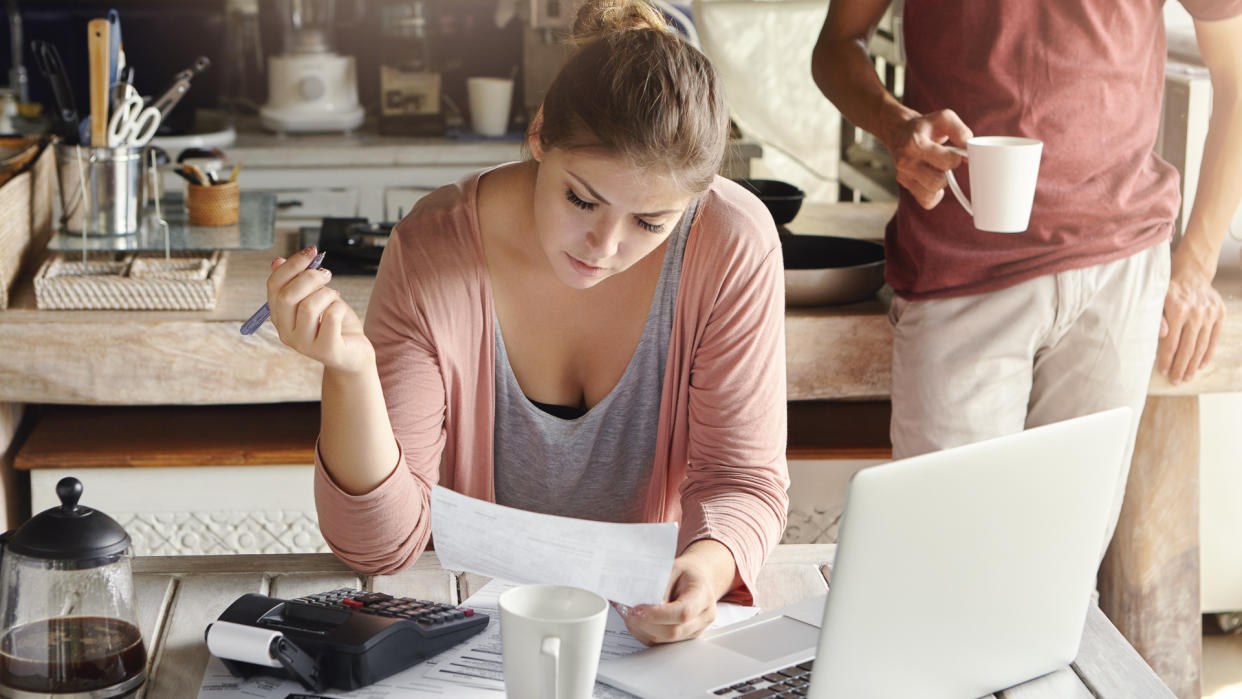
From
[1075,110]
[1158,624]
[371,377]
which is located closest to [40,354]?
[371,377]

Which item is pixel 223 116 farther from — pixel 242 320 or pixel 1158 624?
pixel 1158 624

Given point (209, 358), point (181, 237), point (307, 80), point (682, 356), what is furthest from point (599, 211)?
point (307, 80)

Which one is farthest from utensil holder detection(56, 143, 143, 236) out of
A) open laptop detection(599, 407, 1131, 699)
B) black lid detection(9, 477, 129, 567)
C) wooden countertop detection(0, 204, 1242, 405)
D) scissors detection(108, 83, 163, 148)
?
open laptop detection(599, 407, 1131, 699)

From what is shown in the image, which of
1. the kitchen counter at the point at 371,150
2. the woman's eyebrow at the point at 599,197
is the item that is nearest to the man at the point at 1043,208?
the woman's eyebrow at the point at 599,197

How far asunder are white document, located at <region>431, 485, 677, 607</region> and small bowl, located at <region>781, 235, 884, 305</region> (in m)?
1.04

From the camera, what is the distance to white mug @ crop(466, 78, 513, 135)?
332 centimetres

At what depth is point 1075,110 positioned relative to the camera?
64.8 inches

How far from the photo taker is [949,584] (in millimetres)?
880

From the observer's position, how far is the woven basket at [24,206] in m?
2.00

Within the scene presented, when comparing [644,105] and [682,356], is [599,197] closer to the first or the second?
[644,105]

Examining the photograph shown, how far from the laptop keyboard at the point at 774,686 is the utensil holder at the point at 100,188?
1.48m

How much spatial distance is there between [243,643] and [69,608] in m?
0.13

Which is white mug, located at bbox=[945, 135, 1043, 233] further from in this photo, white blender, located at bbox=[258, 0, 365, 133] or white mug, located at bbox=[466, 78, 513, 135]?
white blender, located at bbox=[258, 0, 365, 133]

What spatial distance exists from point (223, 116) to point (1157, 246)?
8.34 feet
